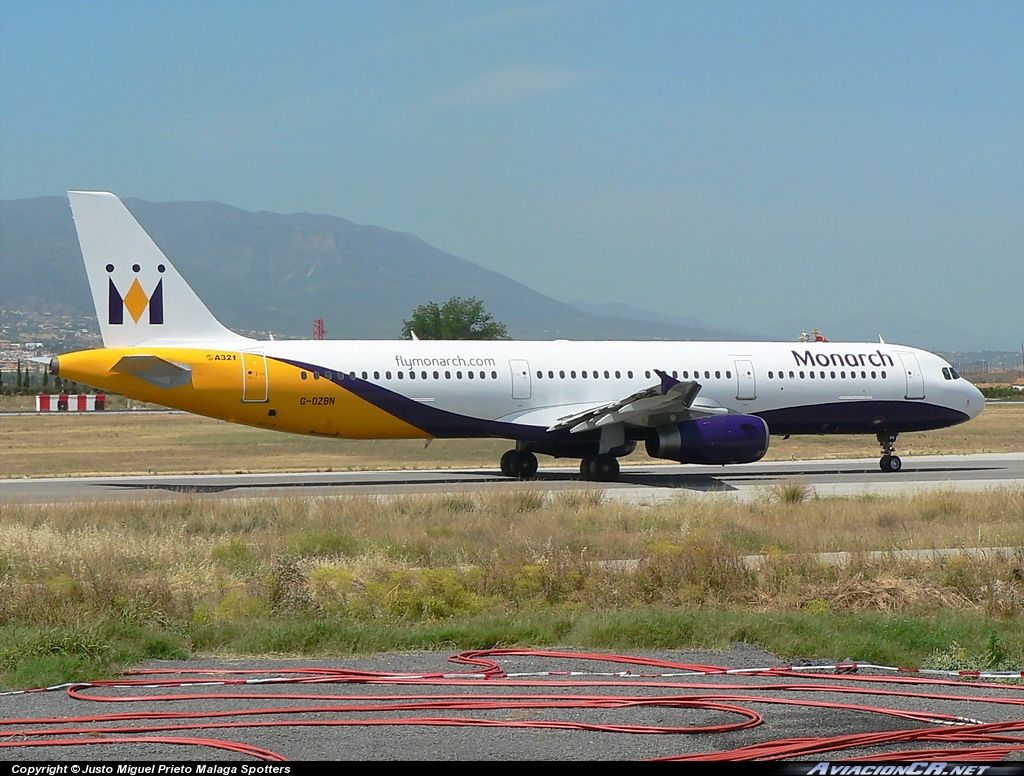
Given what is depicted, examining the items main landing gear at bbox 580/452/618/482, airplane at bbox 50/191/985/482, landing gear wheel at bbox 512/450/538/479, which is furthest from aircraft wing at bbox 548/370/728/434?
landing gear wheel at bbox 512/450/538/479

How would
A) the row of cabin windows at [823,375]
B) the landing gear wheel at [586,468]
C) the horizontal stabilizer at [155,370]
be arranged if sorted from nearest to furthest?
the horizontal stabilizer at [155,370], the landing gear wheel at [586,468], the row of cabin windows at [823,375]

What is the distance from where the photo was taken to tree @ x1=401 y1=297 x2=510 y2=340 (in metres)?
92.7

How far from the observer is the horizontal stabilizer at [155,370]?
25.5 metres

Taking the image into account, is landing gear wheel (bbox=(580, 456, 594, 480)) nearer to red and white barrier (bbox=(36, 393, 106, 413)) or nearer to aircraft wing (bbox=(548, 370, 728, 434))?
aircraft wing (bbox=(548, 370, 728, 434))

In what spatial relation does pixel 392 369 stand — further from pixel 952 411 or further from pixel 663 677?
pixel 663 677

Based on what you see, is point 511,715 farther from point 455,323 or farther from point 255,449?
point 455,323

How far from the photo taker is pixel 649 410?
91.1ft

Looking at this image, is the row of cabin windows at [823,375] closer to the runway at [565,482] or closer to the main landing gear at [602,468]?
the runway at [565,482]

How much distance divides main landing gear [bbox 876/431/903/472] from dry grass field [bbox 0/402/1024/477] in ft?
21.8

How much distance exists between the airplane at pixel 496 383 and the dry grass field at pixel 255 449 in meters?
6.42

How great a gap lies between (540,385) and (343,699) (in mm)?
21761

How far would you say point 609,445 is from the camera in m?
29.2

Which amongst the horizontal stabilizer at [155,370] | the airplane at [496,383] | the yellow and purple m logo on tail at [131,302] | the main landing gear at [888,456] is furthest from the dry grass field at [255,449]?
the horizontal stabilizer at [155,370]

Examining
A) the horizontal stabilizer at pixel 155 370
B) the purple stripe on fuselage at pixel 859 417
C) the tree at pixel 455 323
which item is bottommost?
the purple stripe on fuselage at pixel 859 417
